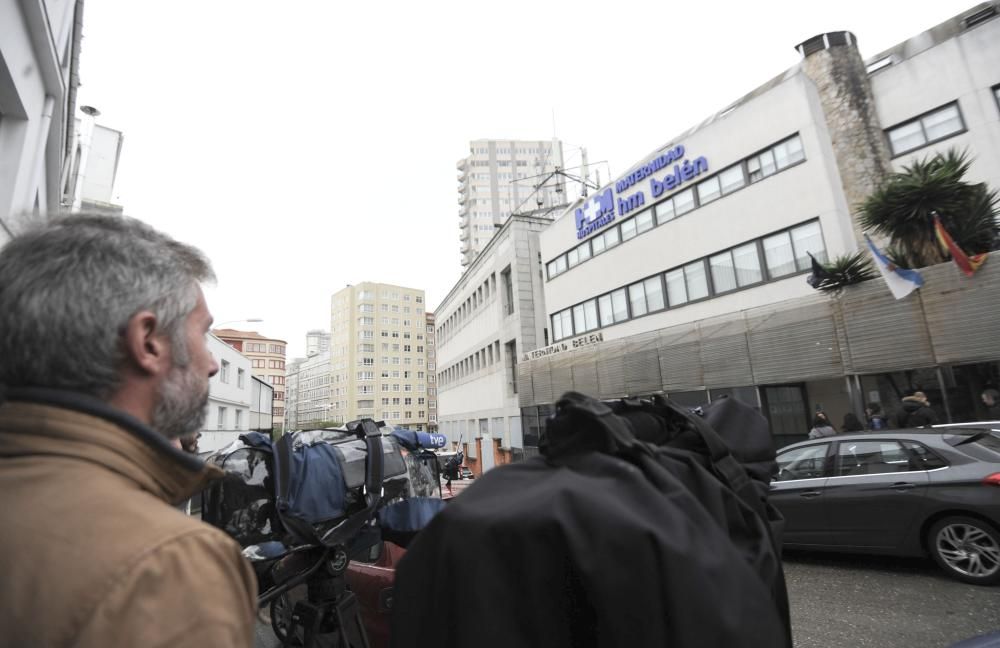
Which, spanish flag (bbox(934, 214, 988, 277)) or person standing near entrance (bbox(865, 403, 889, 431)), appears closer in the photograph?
spanish flag (bbox(934, 214, 988, 277))

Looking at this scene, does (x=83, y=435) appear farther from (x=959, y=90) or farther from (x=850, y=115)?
(x=959, y=90)

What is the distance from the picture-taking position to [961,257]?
926cm

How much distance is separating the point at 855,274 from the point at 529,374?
561 inches

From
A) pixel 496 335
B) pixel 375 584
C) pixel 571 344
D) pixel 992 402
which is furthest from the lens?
pixel 496 335

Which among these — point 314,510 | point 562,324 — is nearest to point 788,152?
point 562,324

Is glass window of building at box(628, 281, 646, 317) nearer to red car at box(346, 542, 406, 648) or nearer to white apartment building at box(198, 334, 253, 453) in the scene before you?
red car at box(346, 542, 406, 648)

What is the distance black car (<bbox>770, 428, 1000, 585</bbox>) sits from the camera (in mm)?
4848

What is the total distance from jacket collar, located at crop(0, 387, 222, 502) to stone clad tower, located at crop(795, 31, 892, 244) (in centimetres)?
1608

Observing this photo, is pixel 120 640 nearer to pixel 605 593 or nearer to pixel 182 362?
pixel 182 362

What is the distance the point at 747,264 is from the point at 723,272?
2.66 feet

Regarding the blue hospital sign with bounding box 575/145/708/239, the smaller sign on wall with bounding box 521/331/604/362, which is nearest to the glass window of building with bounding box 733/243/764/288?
the blue hospital sign with bounding box 575/145/708/239

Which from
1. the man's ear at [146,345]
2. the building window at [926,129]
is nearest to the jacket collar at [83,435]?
the man's ear at [146,345]

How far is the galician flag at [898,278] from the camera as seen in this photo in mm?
9859

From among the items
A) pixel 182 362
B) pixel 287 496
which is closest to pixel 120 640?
pixel 182 362
